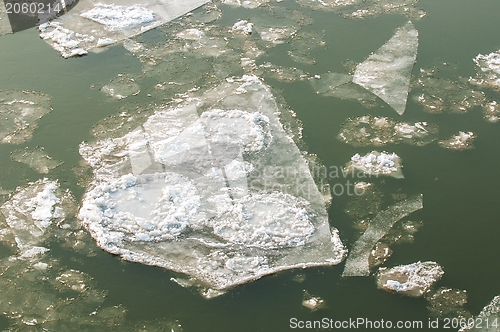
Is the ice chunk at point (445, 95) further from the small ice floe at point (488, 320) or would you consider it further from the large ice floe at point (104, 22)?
the large ice floe at point (104, 22)

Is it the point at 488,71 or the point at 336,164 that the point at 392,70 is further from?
the point at 336,164

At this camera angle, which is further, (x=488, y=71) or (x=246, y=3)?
(x=246, y=3)

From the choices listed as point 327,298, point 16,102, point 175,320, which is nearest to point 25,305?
point 175,320

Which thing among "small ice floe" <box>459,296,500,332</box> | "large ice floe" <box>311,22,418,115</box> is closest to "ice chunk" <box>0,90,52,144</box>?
"large ice floe" <box>311,22,418,115</box>

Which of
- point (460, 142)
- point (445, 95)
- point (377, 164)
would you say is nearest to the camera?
point (377, 164)

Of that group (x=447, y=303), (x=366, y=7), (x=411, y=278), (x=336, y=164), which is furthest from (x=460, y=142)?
(x=366, y=7)

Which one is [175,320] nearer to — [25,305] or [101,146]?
[25,305]

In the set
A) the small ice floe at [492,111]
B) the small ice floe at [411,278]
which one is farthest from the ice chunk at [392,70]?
the small ice floe at [411,278]

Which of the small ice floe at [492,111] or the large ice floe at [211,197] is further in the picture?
the small ice floe at [492,111]

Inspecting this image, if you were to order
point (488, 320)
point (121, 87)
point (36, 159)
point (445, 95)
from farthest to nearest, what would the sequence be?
1. point (121, 87)
2. point (445, 95)
3. point (36, 159)
4. point (488, 320)
